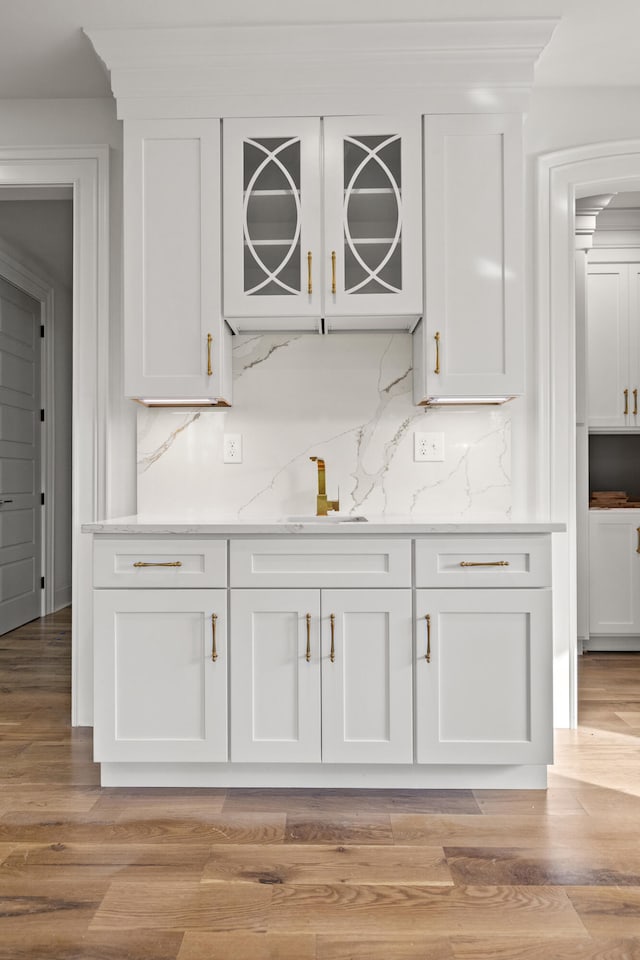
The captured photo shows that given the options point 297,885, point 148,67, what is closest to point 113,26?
Result: point 148,67

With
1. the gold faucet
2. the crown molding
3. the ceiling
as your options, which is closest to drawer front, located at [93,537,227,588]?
the gold faucet

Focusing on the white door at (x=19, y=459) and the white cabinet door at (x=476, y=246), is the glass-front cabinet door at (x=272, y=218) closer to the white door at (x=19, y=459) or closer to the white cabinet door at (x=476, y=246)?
the white cabinet door at (x=476, y=246)

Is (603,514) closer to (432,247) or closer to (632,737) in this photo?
(632,737)

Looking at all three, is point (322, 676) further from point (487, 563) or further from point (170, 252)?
point (170, 252)

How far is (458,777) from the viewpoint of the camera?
2414 mm

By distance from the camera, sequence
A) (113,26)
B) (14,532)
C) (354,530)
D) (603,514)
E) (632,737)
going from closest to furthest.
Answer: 1. (354,530)
2. (113,26)
3. (632,737)
4. (603,514)
5. (14,532)

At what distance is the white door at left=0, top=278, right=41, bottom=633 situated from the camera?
4.79 metres

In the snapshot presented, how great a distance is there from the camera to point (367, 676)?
2359mm

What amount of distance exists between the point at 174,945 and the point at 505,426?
2189mm

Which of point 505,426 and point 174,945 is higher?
point 505,426

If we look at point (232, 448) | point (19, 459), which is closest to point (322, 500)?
point (232, 448)

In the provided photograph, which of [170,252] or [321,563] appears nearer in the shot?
[321,563]

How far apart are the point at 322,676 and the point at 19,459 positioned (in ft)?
11.5

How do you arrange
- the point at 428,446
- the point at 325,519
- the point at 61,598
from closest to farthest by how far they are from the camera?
1. the point at 325,519
2. the point at 428,446
3. the point at 61,598
